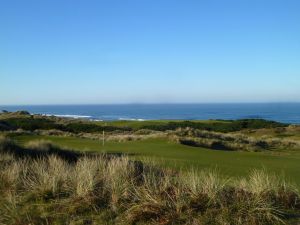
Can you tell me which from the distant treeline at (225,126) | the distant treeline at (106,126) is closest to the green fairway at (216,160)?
the distant treeline at (106,126)

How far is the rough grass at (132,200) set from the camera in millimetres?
6543

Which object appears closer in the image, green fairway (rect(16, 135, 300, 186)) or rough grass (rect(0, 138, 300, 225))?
rough grass (rect(0, 138, 300, 225))

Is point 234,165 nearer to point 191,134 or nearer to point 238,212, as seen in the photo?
point 238,212

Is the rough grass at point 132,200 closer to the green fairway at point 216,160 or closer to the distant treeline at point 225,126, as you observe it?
the green fairway at point 216,160

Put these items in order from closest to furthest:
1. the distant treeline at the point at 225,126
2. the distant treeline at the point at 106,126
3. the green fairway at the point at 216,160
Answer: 1. the green fairway at the point at 216,160
2. the distant treeline at the point at 106,126
3. the distant treeline at the point at 225,126

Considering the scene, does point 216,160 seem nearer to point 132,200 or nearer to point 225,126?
point 132,200

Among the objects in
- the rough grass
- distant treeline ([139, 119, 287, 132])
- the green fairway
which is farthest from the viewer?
distant treeline ([139, 119, 287, 132])

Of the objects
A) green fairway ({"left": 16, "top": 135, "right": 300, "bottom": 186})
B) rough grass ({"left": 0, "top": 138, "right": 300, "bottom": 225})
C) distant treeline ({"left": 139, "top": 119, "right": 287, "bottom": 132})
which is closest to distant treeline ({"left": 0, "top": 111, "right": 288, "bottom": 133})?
distant treeline ({"left": 139, "top": 119, "right": 287, "bottom": 132})

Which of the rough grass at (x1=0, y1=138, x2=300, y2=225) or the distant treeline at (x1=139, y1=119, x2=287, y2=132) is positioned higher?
the rough grass at (x1=0, y1=138, x2=300, y2=225)

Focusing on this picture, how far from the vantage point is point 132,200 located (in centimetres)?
720

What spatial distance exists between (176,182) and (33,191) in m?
2.47

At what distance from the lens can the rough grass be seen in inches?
258

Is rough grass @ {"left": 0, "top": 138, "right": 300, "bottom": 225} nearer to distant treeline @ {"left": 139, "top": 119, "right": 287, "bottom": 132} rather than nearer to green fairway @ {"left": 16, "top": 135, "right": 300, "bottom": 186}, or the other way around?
green fairway @ {"left": 16, "top": 135, "right": 300, "bottom": 186}

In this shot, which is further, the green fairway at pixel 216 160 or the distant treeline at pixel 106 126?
the distant treeline at pixel 106 126
